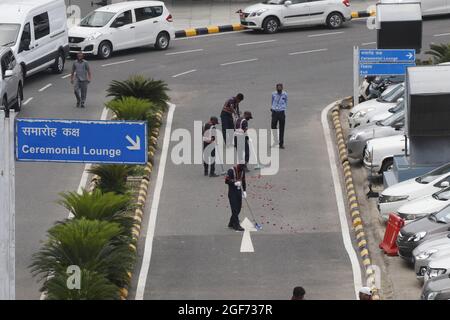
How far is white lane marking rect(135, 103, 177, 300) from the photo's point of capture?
21.3 m

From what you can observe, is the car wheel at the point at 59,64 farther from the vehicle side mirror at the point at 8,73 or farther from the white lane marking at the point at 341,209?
the white lane marking at the point at 341,209

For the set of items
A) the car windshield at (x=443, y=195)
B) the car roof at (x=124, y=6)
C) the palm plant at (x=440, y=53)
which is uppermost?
the car windshield at (x=443, y=195)

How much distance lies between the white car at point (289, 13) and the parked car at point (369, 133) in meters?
15.0

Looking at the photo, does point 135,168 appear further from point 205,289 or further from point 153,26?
point 153,26

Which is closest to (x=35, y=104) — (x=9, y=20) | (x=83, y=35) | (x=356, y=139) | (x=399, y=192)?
(x=9, y=20)

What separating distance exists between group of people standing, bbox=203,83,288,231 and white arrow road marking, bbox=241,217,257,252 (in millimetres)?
169

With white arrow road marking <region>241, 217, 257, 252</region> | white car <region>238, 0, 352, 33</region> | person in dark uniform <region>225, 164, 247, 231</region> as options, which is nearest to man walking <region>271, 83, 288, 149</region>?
white arrow road marking <region>241, 217, 257, 252</region>

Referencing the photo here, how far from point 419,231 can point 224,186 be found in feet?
20.7

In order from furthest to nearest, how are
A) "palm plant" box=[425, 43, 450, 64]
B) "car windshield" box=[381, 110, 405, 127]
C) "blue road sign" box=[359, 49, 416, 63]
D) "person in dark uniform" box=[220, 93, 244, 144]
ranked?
1. "palm plant" box=[425, 43, 450, 64]
2. "blue road sign" box=[359, 49, 416, 63]
3. "person in dark uniform" box=[220, 93, 244, 144]
4. "car windshield" box=[381, 110, 405, 127]

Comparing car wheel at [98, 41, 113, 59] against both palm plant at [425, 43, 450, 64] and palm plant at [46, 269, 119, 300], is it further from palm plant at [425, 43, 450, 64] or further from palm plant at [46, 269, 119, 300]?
palm plant at [46, 269, 119, 300]

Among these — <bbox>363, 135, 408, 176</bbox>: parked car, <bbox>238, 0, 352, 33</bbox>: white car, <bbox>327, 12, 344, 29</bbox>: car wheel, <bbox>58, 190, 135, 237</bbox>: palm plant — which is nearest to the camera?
<bbox>58, 190, 135, 237</bbox>: palm plant

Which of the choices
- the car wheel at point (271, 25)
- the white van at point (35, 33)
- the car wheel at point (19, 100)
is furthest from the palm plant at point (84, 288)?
the car wheel at point (271, 25)

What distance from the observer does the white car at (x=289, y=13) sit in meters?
42.8
